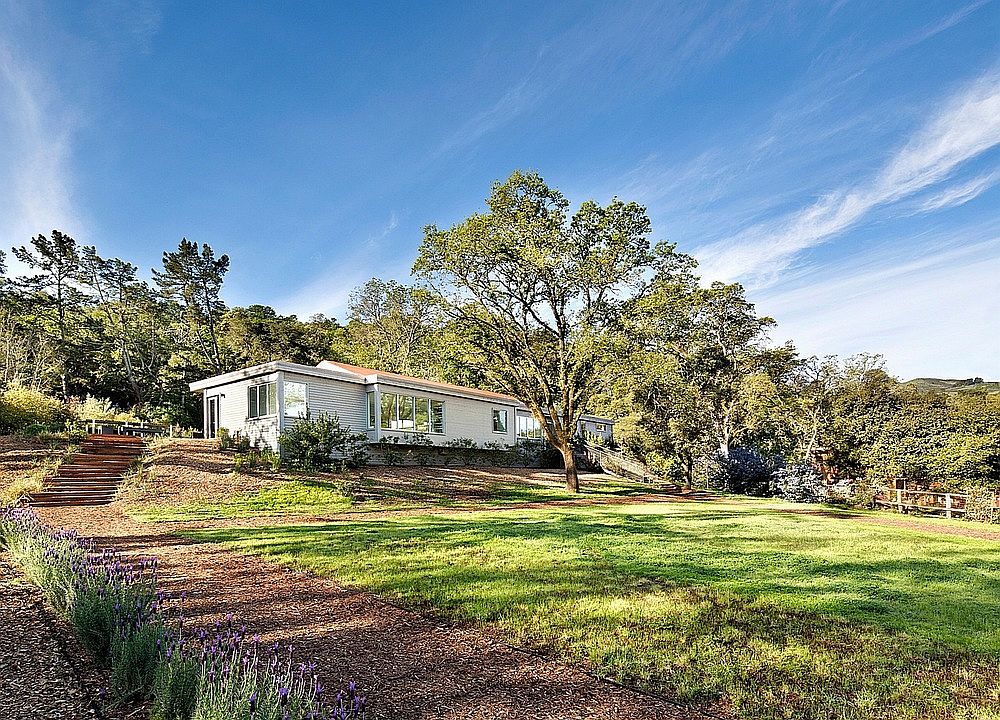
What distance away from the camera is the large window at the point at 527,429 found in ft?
107

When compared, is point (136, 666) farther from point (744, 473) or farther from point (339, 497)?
point (744, 473)

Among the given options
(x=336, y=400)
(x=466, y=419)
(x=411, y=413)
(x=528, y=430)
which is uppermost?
(x=336, y=400)

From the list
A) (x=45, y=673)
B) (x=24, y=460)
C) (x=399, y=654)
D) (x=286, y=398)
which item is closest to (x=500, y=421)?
(x=286, y=398)

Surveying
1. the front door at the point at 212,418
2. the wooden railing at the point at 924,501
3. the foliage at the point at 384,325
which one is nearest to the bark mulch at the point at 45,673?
the front door at the point at 212,418

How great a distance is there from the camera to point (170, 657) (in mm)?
3137

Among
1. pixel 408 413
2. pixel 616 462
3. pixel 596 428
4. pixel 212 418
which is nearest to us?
pixel 212 418

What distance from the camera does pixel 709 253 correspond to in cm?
2166

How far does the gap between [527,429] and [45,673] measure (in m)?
30.1

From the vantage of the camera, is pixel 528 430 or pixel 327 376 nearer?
pixel 327 376

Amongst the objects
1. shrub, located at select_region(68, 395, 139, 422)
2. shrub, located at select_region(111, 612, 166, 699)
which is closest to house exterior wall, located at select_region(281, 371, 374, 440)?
Answer: shrub, located at select_region(68, 395, 139, 422)

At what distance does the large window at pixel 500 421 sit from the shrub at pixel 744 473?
10.6 metres

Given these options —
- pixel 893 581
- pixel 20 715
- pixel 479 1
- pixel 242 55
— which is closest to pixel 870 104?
pixel 479 1

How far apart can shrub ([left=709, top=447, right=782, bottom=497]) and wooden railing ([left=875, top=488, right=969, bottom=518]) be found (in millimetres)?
3894

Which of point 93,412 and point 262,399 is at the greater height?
point 262,399
